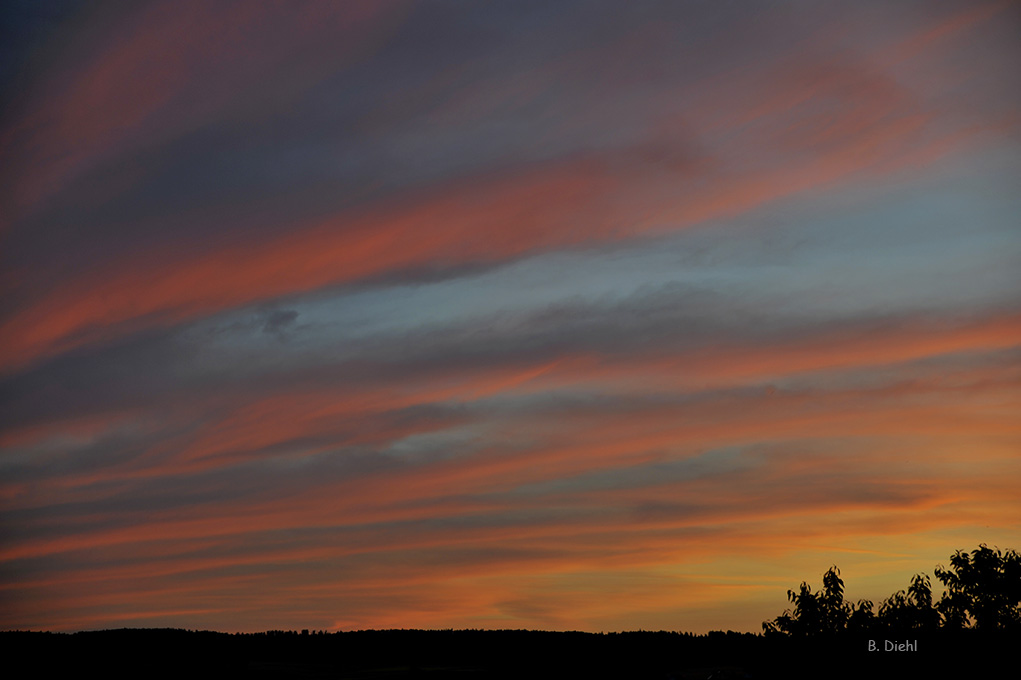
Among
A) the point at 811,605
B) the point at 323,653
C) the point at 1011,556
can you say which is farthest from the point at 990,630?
the point at 323,653

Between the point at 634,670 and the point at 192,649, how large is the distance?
84231mm

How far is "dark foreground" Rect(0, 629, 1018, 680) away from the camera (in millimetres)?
102938

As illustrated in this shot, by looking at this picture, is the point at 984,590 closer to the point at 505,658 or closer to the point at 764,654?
the point at 764,654

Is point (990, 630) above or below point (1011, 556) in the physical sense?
below

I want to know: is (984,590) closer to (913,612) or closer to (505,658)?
(913,612)

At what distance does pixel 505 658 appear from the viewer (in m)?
168

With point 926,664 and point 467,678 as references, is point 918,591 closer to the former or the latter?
point 926,664

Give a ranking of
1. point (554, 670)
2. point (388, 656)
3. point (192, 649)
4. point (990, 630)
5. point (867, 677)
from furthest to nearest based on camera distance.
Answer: point (388, 656), point (192, 649), point (554, 670), point (990, 630), point (867, 677)

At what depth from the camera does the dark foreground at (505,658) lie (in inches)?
4053

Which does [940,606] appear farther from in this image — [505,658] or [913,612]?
[505,658]

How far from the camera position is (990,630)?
11762cm

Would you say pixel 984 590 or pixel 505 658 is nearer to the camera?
pixel 984 590

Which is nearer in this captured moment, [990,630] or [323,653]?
[990,630]

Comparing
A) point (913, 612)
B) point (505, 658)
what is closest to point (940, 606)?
point (913, 612)
